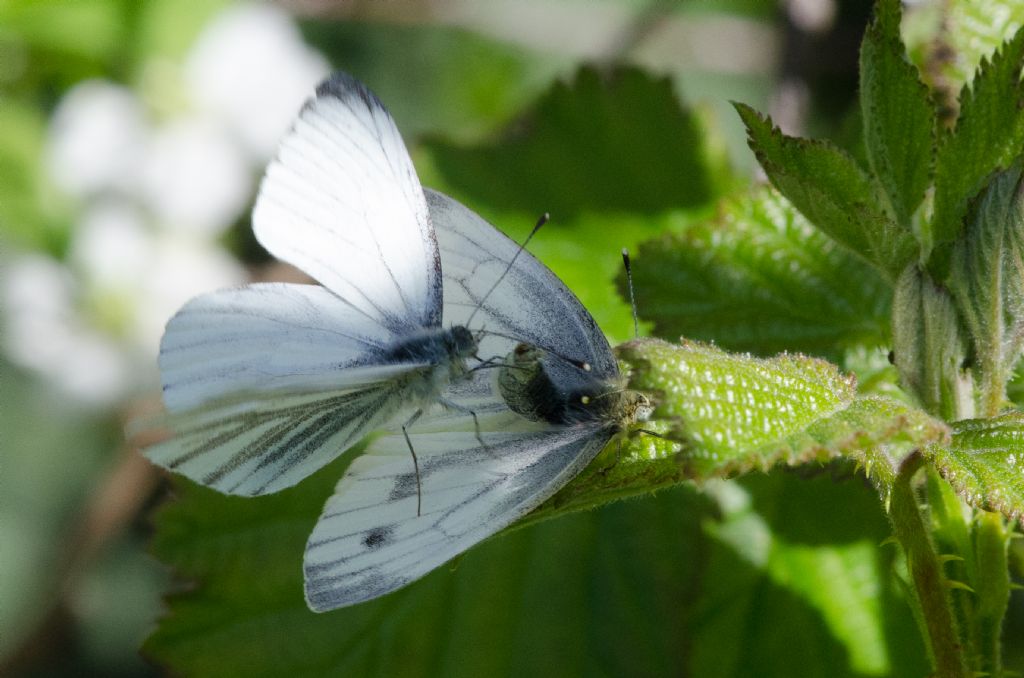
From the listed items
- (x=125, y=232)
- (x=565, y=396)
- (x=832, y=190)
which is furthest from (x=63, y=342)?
(x=832, y=190)

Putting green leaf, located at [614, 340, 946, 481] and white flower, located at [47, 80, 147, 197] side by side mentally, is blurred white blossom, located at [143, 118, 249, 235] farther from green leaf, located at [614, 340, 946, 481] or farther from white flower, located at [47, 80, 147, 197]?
green leaf, located at [614, 340, 946, 481]

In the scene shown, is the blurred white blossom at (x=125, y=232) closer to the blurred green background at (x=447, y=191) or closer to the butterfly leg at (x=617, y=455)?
the blurred green background at (x=447, y=191)

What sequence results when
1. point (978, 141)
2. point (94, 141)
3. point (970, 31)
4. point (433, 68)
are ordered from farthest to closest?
point (433, 68)
point (94, 141)
point (970, 31)
point (978, 141)

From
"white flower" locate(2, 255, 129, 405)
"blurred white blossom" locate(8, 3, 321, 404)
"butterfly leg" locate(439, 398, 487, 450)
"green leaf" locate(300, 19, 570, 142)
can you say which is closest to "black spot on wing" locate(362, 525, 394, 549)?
"butterfly leg" locate(439, 398, 487, 450)

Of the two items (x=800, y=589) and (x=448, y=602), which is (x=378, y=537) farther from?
(x=800, y=589)

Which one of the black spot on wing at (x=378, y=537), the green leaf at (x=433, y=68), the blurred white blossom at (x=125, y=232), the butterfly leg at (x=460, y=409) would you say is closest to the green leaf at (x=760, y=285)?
the butterfly leg at (x=460, y=409)

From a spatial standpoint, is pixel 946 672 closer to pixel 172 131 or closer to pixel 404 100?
pixel 172 131
